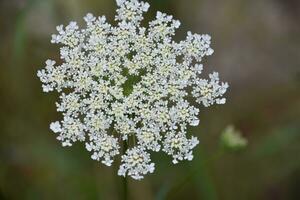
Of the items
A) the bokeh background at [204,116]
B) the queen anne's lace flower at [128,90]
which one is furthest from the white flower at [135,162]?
the bokeh background at [204,116]

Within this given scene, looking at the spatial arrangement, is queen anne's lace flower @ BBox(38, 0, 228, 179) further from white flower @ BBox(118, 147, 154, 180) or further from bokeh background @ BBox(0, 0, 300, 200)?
bokeh background @ BBox(0, 0, 300, 200)

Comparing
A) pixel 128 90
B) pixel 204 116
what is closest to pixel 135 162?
pixel 128 90

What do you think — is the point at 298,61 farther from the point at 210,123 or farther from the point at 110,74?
the point at 110,74

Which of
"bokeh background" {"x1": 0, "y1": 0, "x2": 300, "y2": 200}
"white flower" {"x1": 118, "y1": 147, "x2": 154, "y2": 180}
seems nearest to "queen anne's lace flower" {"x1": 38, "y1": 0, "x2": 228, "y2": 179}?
"white flower" {"x1": 118, "y1": 147, "x2": 154, "y2": 180}

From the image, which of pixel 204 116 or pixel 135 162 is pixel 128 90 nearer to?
pixel 135 162

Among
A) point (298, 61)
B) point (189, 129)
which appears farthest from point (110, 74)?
point (298, 61)
